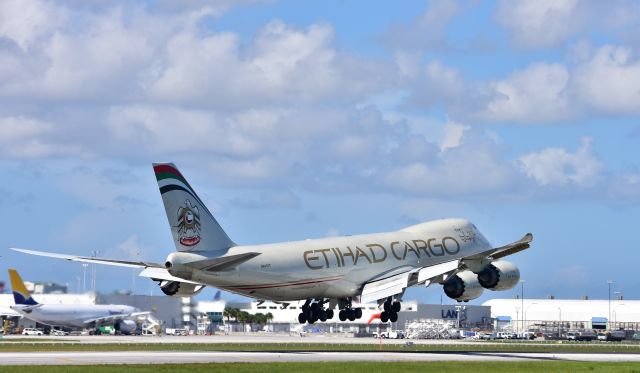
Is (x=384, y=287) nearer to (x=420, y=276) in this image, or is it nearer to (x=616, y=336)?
(x=420, y=276)

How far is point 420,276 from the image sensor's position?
7606 cm

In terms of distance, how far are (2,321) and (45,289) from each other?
48.1 feet

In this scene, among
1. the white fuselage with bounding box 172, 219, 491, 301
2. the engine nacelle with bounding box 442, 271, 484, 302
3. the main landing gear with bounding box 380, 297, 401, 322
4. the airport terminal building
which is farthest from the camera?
the airport terminal building

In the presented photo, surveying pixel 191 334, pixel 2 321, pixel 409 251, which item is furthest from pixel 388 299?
pixel 2 321

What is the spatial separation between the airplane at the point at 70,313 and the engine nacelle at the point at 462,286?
80916 millimetres

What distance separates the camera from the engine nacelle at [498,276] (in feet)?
258

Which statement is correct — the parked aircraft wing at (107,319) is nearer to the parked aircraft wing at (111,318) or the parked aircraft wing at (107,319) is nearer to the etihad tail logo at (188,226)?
the parked aircraft wing at (111,318)

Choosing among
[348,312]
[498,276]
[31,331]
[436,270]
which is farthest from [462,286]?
[31,331]

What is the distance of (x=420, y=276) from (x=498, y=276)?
629 centimetres

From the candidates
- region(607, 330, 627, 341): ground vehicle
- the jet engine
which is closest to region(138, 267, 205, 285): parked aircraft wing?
the jet engine

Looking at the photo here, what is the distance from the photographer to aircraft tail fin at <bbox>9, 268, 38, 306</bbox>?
15512 centimetres

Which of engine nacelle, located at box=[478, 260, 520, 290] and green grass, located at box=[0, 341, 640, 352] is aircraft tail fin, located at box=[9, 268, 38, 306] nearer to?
green grass, located at box=[0, 341, 640, 352]

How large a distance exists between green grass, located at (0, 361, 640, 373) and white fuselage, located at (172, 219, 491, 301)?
9.54 meters

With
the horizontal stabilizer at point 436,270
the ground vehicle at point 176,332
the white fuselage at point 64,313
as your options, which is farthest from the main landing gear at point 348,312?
the white fuselage at point 64,313
